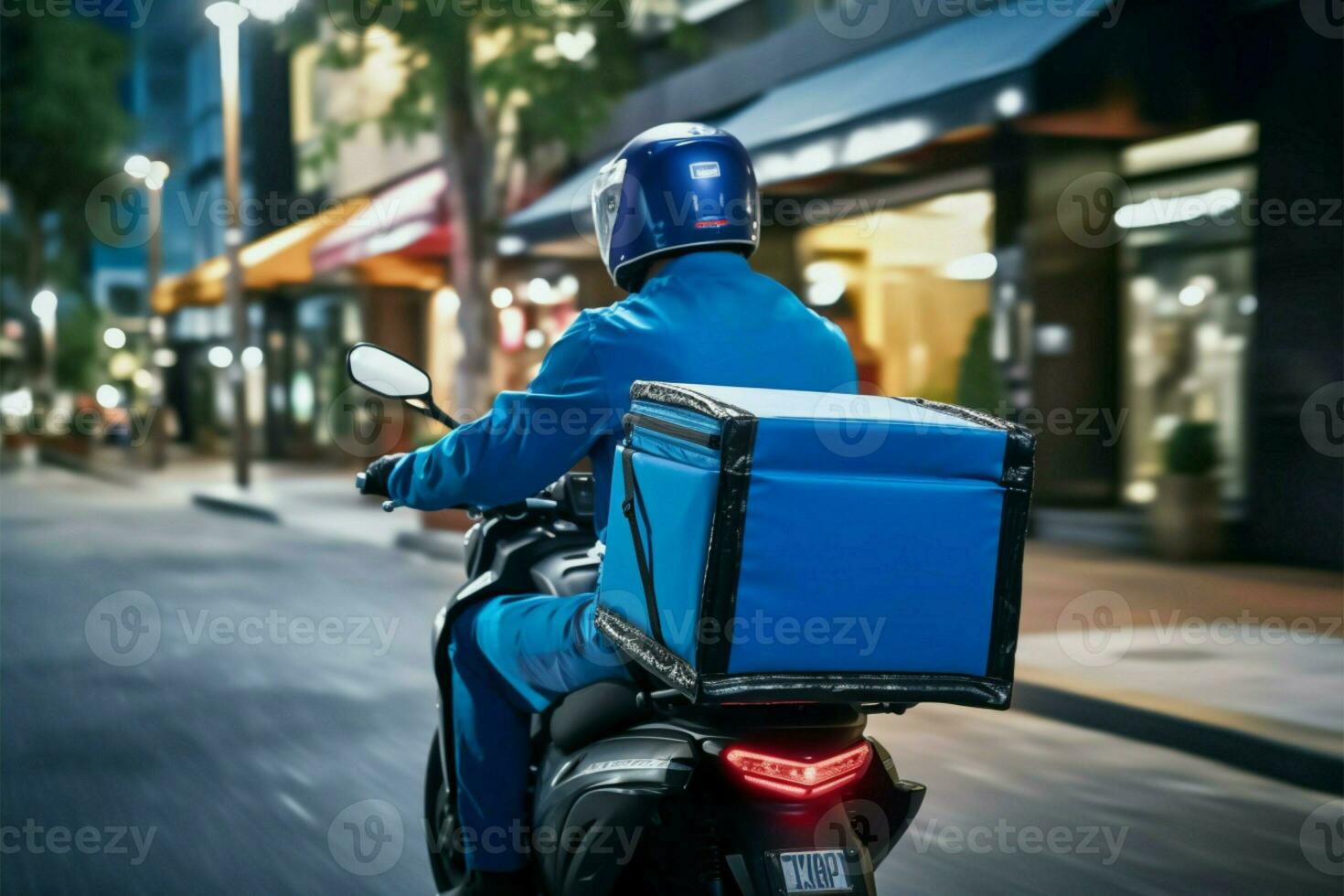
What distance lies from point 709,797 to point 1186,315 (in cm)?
1082

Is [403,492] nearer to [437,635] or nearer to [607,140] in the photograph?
[437,635]

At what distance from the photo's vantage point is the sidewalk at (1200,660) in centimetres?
549

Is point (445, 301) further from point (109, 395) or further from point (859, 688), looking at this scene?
point (109, 395)

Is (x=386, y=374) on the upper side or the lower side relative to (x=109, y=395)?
upper

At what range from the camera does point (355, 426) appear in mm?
29109

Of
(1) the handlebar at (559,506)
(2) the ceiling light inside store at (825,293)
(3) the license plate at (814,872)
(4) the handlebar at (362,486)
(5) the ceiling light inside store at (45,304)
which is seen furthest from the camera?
(5) the ceiling light inside store at (45,304)

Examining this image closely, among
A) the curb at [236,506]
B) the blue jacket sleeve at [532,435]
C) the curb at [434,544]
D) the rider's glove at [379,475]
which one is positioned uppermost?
the blue jacket sleeve at [532,435]

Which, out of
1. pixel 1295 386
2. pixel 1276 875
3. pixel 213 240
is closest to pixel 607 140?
pixel 1295 386

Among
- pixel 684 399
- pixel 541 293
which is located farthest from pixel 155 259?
pixel 684 399

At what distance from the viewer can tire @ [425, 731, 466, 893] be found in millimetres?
3355

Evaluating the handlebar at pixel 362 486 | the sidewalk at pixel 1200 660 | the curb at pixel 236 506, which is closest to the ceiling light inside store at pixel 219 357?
the curb at pixel 236 506

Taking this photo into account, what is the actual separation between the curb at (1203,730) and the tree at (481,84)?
10147 millimetres

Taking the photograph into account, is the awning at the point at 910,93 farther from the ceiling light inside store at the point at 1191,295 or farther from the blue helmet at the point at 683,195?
the blue helmet at the point at 683,195

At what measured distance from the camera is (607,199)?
307 cm
